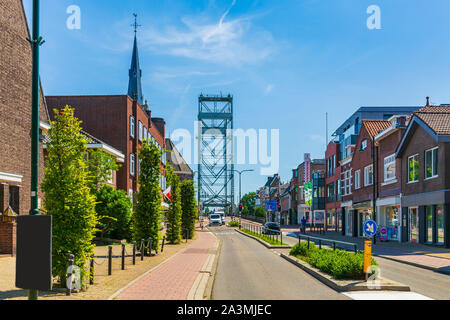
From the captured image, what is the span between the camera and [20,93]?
21.3 meters

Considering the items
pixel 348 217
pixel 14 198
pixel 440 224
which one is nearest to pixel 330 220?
pixel 348 217

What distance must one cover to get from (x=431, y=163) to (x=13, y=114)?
79.0 feet

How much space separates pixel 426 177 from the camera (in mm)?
31484

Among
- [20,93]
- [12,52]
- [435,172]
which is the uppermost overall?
[12,52]

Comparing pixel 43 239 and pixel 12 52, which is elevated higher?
pixel 12 52

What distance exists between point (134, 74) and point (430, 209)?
276 ft

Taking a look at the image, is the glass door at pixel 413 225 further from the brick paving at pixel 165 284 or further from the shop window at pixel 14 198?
the shop window at pixel 14 198

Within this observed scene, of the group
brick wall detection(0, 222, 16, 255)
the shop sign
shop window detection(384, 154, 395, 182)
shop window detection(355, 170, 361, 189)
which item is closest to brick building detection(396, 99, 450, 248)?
the shop sign

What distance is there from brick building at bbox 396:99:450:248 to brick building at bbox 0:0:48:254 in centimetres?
2231

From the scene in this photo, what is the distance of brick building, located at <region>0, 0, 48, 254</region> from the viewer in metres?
20.0

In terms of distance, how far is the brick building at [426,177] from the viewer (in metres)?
28.7

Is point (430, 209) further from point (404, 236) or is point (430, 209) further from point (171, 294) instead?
point (171, 294)

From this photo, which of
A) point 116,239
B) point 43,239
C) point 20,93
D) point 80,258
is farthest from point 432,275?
point 116,239

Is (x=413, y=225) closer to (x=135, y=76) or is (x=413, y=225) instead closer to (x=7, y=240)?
(x=7, y=240)
